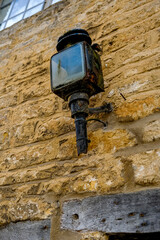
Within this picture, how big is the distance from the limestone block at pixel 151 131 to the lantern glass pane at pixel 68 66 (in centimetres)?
41

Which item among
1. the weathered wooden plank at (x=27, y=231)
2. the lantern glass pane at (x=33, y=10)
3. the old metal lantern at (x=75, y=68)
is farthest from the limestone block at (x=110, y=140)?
the lantern glass pane at (x=33, y=10)

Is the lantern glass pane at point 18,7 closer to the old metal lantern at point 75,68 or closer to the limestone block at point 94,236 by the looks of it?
the old metal lantern at point 75,68

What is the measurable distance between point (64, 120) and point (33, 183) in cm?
44

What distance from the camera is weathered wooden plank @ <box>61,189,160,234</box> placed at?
91cm

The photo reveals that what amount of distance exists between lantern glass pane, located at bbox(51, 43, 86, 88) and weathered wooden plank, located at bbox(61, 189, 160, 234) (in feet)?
1.99

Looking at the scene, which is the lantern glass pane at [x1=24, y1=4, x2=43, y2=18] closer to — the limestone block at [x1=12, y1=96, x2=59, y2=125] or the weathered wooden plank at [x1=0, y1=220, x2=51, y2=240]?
the limestone block at [x1=12, y1=96, x2=59, y2=125]

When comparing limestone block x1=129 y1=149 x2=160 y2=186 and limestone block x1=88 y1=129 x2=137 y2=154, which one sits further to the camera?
limestone block x1=88 y1=129 x2=137 y2=154

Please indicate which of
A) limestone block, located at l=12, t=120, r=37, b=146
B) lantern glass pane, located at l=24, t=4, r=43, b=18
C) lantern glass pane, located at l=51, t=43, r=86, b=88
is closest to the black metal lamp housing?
lantern glass pane, located at l=51, t=43, r=86, b=88

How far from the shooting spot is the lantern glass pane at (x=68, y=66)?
1.12m

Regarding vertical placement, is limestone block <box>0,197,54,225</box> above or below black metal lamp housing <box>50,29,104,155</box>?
below

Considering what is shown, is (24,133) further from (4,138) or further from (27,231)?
(27,231)

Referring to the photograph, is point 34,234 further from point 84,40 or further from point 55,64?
point 84,40

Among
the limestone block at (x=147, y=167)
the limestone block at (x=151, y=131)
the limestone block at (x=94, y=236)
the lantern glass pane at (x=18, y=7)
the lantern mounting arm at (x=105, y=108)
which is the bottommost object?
the limestone block at (x=94, y=236)

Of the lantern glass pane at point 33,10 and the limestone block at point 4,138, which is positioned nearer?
the limestone block at point 4,138
